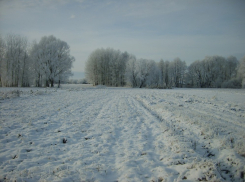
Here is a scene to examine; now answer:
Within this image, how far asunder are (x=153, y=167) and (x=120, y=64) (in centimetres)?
A: 5989

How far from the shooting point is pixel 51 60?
38.2 meters

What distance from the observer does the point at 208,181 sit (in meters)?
3.25

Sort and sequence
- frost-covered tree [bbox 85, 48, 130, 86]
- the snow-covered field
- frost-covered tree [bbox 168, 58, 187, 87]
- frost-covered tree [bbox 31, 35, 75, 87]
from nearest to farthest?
the snow-covered field
frost-covered tree [bbox 31, 35, 75, 87]
frost-covered tree [bbox 85, 48, 130, 86]
frost-covered tree [bbox 168, 58, 187, 87]

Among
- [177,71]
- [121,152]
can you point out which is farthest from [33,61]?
[177,71]

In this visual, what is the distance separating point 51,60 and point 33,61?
5.60 meters

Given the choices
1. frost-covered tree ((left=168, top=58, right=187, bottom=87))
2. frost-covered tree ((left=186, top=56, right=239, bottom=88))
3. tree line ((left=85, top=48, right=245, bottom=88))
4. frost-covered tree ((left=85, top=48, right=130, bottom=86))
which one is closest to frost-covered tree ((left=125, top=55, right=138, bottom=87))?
tree line ((left=85, top=48, right=245, bottom=88))

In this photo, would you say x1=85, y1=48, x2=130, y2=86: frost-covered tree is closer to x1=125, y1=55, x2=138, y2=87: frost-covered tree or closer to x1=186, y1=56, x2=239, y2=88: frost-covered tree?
x1=125, y1=55, x2=138, y2=87: frost-covered tree

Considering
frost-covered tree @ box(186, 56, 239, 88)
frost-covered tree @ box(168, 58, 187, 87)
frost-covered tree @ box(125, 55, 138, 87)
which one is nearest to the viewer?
frost-covered tree @ box(125, 55, 138, 87)

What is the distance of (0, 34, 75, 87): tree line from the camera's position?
36.3 meters

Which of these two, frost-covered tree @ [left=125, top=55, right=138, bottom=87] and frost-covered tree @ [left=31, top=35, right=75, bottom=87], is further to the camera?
frost-covered tree @ [left=125, top=55, right=138, bottom=87]

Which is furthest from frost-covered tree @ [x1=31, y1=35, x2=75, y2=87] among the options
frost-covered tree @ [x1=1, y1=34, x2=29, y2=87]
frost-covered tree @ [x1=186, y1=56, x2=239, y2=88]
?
frost-covered tree @ [x1=186, y1=56, x2=239, y2=88]

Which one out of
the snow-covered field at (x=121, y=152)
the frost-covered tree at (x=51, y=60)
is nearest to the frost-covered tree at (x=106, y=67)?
the frost-covered tree at (x=51, y=60)

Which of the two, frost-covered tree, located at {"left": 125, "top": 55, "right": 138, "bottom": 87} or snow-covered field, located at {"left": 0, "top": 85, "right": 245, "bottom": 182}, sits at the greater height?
frost-covered tree, located at {"left": 125, "top": 55, "right": 138, "bottom": 87}

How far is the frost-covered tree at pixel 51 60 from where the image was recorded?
125ft
